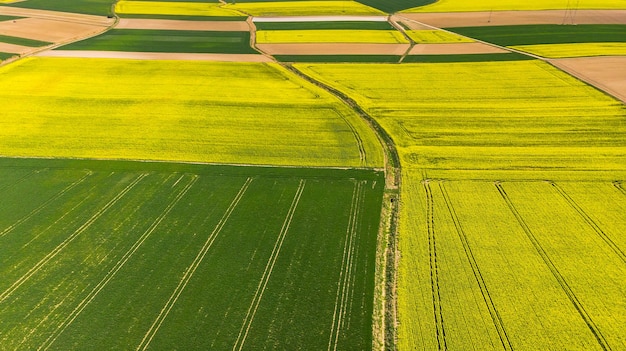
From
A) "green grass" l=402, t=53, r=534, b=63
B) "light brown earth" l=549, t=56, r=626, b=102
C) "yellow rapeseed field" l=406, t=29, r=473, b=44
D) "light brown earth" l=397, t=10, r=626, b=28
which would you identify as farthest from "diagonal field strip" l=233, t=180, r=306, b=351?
"light brown earth" l=397, t=10, r=626, b=28

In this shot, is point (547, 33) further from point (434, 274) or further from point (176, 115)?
point (434, 274)

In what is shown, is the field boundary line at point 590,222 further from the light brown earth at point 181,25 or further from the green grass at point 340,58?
the light brown earth at point 181,25

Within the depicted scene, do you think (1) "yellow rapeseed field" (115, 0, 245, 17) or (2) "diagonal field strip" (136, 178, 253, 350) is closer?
(2) "diagonal field strip" (136, 178, 253, 350)

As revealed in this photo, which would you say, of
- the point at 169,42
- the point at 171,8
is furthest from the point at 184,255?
the point at 171,8

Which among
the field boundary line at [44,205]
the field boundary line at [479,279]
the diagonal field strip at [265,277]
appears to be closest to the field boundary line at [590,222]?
the field boundary line at [479,279]

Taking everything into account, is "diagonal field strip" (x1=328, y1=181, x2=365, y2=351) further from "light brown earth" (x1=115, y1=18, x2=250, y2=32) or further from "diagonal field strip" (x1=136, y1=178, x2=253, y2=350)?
"light brown earth" (x1=115, y1=18, x2=250, y2=32)
